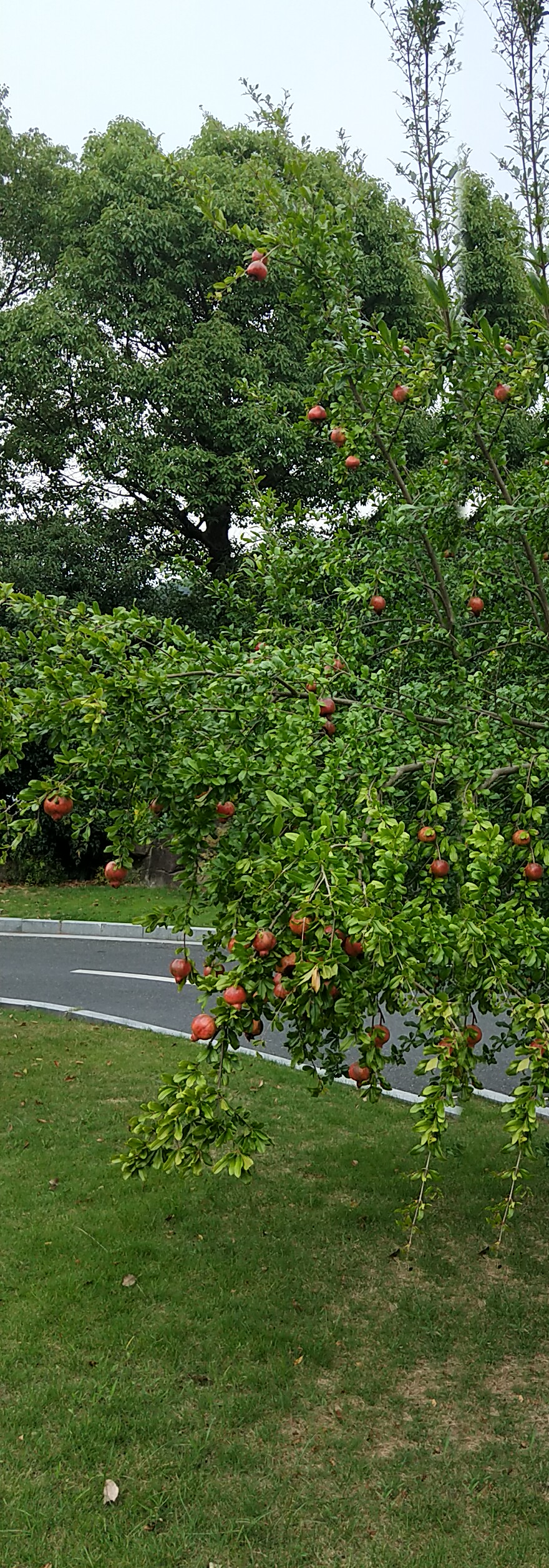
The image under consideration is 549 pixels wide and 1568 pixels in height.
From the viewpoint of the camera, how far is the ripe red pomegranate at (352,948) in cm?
284

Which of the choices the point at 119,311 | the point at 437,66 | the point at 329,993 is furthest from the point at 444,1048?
the point at 119,311

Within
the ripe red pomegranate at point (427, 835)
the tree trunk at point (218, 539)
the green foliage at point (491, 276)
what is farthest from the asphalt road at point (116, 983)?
the green foliage at point (491, 276)

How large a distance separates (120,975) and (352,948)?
847cm

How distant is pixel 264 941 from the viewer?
9.19 ft

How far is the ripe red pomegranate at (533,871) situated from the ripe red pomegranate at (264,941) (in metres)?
0.84

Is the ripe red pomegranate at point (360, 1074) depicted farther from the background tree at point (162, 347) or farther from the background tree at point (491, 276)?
the background tree at point (491, 276)

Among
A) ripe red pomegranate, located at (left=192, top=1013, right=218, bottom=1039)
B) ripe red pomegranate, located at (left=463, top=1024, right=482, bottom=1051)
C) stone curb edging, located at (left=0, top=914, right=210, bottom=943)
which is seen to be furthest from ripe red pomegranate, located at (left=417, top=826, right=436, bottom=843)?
stone curb edging, located at (left=0, top=914, right=210, bottom=943)

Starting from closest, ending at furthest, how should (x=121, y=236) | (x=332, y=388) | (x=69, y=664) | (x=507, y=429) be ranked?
1. (x=69, y=664)
2. (x=332, y=388)
3. (x=507, y=429)
4. (x=121, y=236)

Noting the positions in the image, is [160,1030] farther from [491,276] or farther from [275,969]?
[491,276]

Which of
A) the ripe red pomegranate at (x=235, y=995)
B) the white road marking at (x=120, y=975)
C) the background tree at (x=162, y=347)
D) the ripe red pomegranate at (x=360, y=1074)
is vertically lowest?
the white road marking at (x=120, y=975)

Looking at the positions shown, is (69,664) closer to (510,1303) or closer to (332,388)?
(332,388)

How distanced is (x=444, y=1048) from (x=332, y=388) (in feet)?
7.89

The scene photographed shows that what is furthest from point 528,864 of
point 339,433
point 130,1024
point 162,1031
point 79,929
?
point 79,929

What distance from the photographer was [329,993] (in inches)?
112
